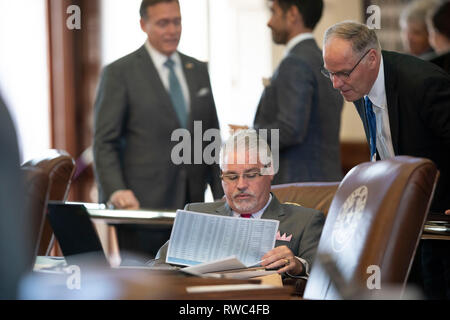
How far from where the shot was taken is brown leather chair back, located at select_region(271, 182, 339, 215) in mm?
2990

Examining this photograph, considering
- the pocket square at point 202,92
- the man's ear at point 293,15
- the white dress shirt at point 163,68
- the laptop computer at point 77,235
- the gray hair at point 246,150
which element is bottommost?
the laptop computer at point 77,235

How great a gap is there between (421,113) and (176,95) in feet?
5.39

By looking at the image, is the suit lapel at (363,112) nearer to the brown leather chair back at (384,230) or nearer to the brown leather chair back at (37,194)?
the brown leather chair back at (384,230)

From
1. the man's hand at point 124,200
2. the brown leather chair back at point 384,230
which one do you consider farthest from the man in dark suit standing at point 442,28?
the brown leather chair back at point 384,230

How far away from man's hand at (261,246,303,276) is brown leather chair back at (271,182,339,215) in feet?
2.02

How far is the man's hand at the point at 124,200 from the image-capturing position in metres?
3.73

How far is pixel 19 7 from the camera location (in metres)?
5.58

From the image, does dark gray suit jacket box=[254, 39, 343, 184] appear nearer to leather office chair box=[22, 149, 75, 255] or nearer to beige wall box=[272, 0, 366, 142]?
leather office chair box=[22, 149, 75, 255]

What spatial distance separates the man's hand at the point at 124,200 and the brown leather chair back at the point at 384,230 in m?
1.97

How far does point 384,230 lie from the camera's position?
1.70m

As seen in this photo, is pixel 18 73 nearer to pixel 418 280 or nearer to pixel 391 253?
pixel 418 280
